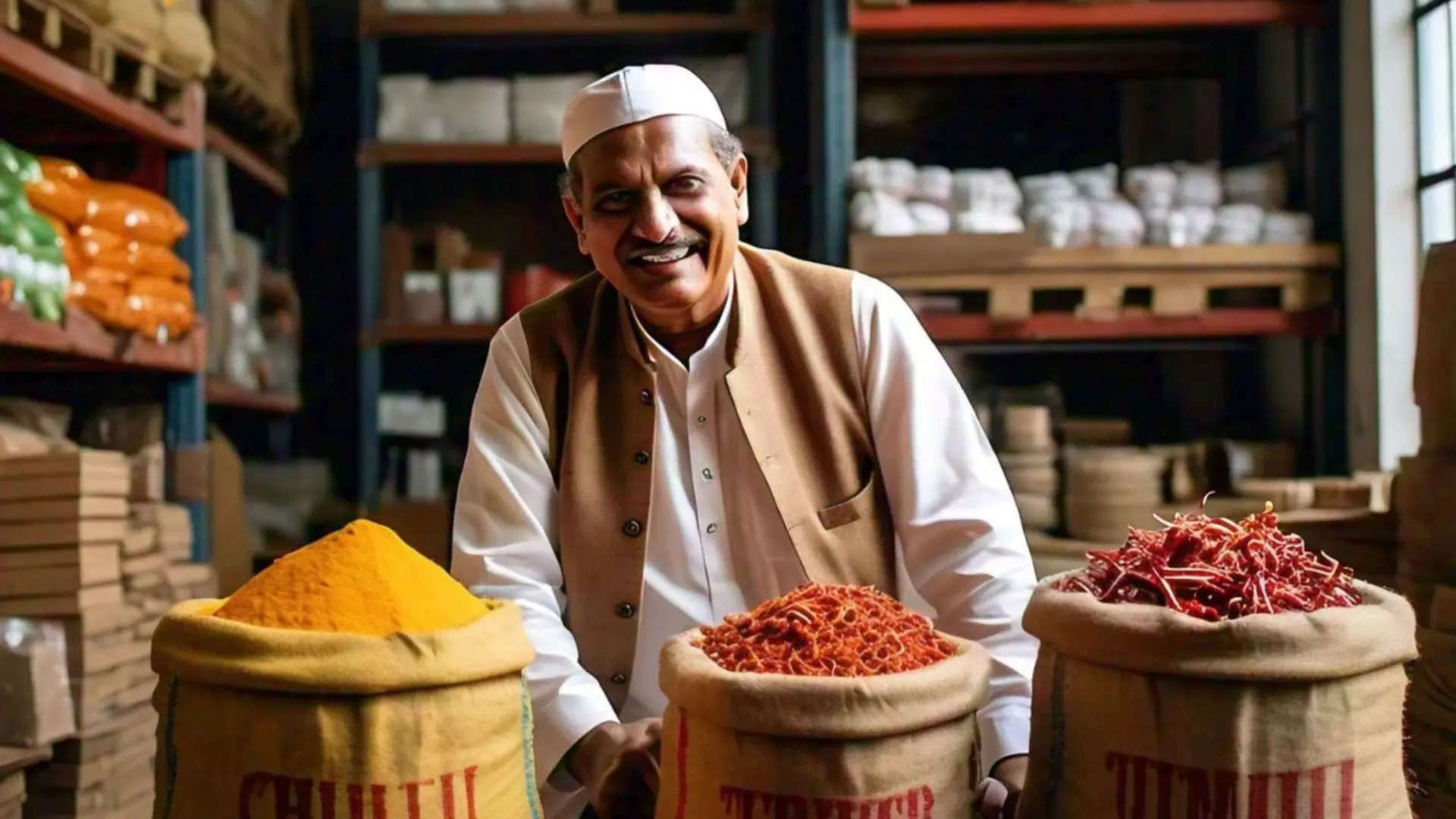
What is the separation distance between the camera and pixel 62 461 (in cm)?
289

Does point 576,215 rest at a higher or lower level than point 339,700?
higher

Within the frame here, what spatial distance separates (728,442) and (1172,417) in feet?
10.5

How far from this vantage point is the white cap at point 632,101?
1773mm

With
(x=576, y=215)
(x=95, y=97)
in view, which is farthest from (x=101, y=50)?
(x=576, y=215)

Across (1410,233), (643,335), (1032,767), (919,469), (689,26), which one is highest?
(689,26)

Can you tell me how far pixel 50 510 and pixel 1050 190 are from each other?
118 inches

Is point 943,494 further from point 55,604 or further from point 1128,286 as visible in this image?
point 1128,286

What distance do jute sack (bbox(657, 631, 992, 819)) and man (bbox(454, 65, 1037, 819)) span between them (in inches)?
24.9

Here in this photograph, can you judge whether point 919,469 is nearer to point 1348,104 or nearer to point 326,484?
point 1348,104

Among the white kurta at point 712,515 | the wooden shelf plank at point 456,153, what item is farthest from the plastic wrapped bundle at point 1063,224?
the white kurta at point 712,515

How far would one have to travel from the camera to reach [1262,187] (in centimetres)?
400

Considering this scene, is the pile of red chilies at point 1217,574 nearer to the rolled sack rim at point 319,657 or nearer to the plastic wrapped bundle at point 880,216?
the rolled sack rim at point 319,657

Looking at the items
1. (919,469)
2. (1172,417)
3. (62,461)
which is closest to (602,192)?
(919,469)

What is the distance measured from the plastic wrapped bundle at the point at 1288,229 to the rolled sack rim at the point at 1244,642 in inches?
126
